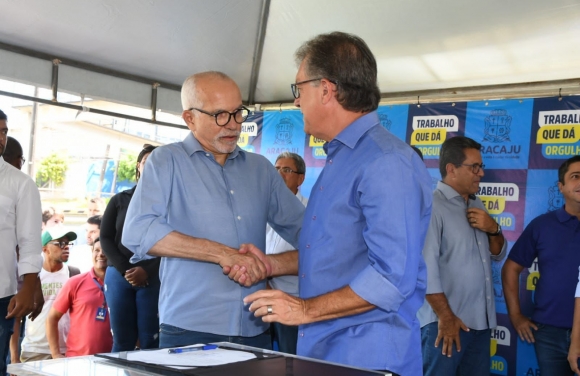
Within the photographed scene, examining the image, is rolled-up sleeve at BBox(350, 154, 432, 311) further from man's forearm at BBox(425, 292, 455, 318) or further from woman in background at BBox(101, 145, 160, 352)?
woman in background at BBox(101, 145, 160, 352)

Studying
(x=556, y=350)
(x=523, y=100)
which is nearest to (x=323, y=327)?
(x=556, y=350)

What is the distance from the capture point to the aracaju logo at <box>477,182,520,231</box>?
164 inches

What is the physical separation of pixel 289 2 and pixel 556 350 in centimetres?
317

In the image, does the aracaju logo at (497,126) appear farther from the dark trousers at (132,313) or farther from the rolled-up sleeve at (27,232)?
the rolled-up sleeve at (27,232)

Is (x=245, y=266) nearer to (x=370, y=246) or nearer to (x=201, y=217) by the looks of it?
(x=201, y=217)

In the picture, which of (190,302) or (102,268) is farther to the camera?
(102,268)

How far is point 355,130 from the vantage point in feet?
5.53

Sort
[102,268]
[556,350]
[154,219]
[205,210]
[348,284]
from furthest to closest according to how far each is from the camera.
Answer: [102,268] < [556,350] < [205,210] < [154,219] < [348,284]

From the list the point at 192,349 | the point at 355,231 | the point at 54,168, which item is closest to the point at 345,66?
the point at 355,231

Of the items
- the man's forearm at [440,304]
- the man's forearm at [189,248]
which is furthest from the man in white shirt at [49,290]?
the man's forearm at [189,248]

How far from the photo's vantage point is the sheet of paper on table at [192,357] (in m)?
1.20

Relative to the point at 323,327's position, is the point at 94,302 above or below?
below

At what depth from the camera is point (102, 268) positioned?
451 cm

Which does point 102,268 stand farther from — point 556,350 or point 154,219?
point 556,350
